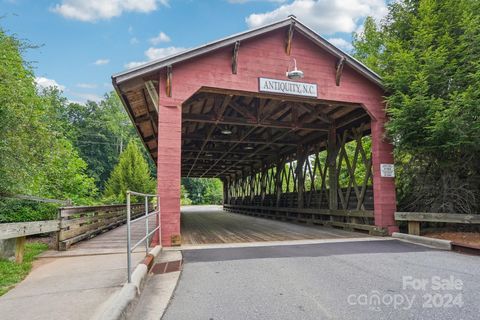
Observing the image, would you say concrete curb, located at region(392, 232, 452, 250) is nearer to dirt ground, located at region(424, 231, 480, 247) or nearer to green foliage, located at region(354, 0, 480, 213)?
dirt ground, located at region(424, 231, 480, 247)

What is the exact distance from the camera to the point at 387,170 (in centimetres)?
725

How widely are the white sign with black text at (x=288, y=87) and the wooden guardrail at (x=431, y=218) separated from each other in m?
3.13

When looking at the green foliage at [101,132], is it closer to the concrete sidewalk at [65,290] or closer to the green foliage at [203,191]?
the green foliage at [203,191]

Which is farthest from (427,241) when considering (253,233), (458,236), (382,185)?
(253,233)

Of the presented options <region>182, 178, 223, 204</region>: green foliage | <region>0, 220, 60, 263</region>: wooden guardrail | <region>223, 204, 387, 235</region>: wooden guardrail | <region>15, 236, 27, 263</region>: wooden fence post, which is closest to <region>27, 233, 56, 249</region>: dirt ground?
<region>0, 220, 60, 263</region>: wooden guardrail

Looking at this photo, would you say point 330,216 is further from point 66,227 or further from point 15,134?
point 15,134

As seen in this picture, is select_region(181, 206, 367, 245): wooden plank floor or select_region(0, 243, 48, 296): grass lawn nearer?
select_region(0, 243, 48, 296): grass lawn

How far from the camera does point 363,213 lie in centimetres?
771

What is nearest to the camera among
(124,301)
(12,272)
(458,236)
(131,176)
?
(124,301)

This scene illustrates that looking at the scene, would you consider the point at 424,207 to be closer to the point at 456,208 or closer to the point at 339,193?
the point at 456,208

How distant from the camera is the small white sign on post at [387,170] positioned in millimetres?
7227

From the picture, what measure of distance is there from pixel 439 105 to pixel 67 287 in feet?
20.9

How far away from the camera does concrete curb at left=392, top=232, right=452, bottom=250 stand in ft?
17.1

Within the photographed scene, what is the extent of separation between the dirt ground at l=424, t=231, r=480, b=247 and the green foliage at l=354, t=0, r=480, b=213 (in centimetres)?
47
